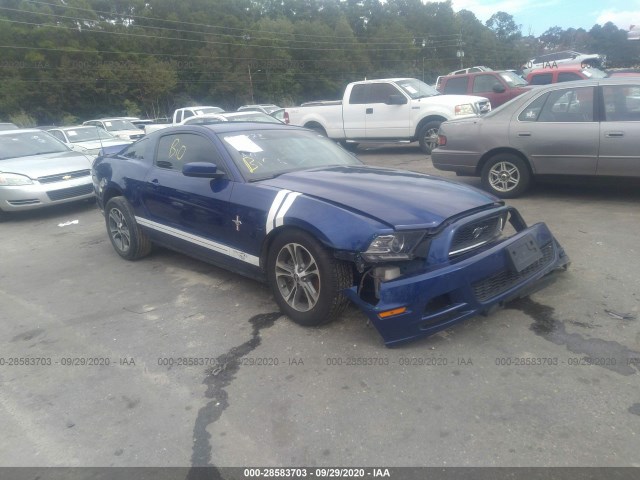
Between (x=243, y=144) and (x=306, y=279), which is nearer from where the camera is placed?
(x=306, y=279)

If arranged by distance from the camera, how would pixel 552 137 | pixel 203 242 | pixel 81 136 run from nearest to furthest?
pixel 203 242, pixel 552 137, pixel 81 136

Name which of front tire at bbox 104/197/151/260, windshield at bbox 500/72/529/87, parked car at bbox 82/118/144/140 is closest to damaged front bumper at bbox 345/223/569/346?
front tire at bbox 104/197/151/260

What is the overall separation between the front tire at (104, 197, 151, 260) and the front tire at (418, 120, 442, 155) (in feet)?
26.3

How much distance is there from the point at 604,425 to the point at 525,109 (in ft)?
17.5

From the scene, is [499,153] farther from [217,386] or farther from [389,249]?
[217,386]

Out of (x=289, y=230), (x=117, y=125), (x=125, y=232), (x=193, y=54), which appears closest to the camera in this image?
(x=289, y=230)

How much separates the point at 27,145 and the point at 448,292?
904cm

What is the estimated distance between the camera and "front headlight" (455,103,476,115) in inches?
453

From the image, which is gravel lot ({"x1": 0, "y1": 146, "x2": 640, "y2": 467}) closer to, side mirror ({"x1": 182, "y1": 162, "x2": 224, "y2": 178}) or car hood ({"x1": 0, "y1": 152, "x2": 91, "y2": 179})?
side mirror ({"x1": 182, "y1": 162, "x2": 224, "y2": 178})

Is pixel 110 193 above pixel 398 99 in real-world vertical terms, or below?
below

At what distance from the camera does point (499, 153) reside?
7.16 m

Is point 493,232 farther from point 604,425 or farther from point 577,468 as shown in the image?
point 577,468

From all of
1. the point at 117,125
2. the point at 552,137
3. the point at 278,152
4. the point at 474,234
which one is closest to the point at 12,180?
the point at 278,152

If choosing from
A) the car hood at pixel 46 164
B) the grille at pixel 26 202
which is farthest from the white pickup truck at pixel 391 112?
the grille at pixel 26 202
